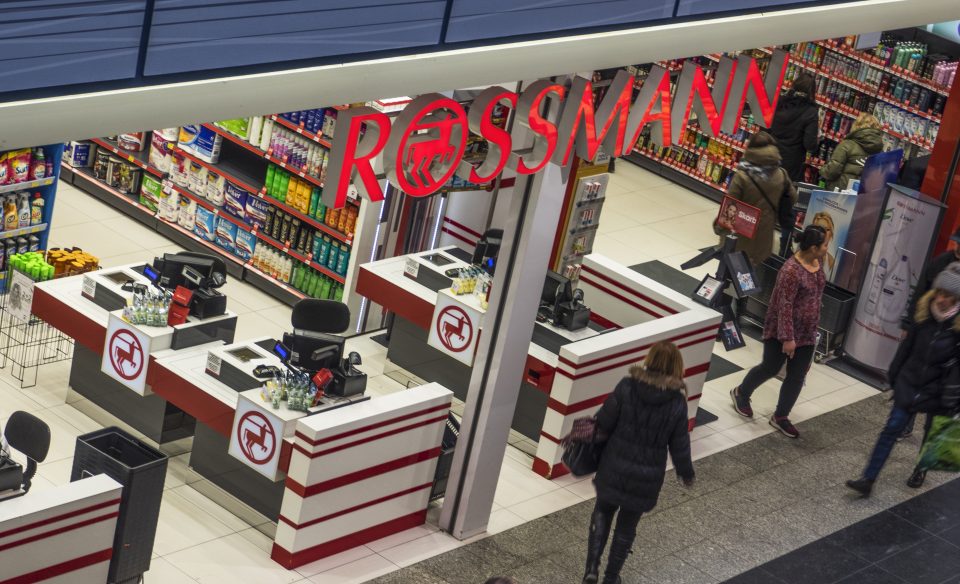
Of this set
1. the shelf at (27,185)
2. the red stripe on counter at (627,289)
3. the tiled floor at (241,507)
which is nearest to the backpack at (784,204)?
the tiled floor at (241,507)

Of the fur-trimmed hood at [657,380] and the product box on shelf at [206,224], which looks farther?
the product box on shelf at [206,224]

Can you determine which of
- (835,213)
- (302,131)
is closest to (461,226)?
(302,131)

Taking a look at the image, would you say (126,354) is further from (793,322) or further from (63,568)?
(793,322)

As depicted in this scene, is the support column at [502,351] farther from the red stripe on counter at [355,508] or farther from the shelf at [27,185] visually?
the shelf at [27,185]

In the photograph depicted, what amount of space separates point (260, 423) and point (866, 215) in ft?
18.2

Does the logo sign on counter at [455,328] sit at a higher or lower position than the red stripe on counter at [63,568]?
higher

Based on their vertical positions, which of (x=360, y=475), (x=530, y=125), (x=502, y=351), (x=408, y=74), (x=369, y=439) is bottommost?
(x=360, y=475)

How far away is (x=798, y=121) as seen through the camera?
45.4 feet

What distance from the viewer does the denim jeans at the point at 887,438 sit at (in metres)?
9.26

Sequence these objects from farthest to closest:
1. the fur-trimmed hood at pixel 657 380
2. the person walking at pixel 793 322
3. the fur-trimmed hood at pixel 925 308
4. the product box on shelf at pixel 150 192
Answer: the product box on shelf at pixel 150 192
the person walking at pixel 793 322
the fur-trimmed hood at pixel 925 308
the fur-trimmed hood at pixel 657 380

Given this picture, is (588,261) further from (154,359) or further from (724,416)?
(154,359)

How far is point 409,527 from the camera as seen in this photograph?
8.53 metres

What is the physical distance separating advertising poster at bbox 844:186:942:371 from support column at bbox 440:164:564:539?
4113 millimetres

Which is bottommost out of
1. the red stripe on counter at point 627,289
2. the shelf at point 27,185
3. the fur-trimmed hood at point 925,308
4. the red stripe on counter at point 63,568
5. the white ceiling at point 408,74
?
the red stripe on counter at point 63,568
